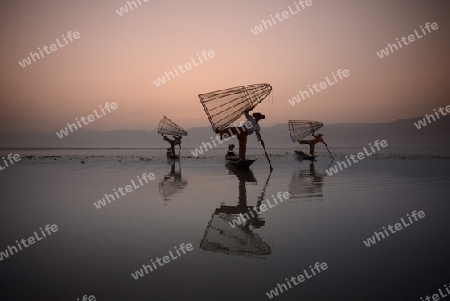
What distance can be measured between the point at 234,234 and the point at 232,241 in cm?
63

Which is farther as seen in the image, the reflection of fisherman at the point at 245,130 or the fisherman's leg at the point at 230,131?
the fisherman's leg at the point at 230,131

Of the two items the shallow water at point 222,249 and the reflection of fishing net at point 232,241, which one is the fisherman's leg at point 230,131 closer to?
the shallow water at point 222,249

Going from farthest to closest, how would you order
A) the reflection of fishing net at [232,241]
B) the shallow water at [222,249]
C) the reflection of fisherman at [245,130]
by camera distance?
the reflection of fisherman at [245,130] → the reflection of fishing net at [232,241] → the shallow water at [222,249]

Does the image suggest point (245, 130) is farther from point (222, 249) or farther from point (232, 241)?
point (222, 249)

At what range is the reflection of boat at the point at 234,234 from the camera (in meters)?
6.94

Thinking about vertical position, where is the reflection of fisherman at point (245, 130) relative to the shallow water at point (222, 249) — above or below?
above

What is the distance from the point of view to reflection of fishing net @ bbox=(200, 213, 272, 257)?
6859 millimetres

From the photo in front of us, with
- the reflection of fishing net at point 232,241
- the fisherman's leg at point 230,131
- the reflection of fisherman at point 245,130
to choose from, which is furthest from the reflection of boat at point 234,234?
the fisherman's leg at point 230,131

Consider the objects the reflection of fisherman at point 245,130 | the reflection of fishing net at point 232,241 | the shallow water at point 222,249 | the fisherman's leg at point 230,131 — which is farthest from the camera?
the fisherman's leg at point 230,131

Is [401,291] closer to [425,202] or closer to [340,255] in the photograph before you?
[340,255]

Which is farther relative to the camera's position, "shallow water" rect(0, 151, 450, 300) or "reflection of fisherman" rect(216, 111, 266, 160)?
"reflection of fisherman" rect(216, 111, 266, 160)

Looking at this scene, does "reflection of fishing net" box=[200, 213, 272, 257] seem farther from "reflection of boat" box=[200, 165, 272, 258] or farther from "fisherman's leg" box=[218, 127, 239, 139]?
"fisherman's leg" box=[218, 127, 239, 139]

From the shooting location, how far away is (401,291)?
498cm

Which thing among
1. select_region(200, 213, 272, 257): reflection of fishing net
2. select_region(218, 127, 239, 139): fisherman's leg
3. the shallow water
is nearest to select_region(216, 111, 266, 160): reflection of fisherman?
select_region(218, 127, 239, 139): fisherman's leg
